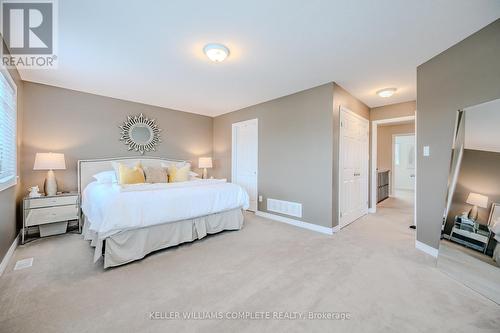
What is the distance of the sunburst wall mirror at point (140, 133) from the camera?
160 inches

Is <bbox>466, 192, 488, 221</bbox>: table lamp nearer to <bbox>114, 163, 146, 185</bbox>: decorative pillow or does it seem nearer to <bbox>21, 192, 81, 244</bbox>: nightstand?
<bbox>114, 163, 146, 185</bbox>: decorative pillow

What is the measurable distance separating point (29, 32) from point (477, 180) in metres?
4.51

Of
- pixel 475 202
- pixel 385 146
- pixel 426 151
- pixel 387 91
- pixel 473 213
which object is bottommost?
pixel 473 213

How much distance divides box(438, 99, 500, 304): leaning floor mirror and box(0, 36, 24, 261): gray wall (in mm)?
4420

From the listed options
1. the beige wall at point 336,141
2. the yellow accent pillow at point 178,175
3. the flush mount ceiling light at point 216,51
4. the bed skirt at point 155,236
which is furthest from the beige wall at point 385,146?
the flush mount ceiling light at point 216,51

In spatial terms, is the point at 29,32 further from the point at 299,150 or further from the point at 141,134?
the point at 299,150

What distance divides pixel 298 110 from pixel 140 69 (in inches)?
97.3

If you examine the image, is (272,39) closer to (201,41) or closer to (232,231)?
(201,41)

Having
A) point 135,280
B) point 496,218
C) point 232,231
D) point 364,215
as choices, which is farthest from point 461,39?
point 135,280

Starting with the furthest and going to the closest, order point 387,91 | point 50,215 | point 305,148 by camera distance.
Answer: point 305,148, point 387,91, point 50,215

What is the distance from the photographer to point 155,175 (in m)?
3.55

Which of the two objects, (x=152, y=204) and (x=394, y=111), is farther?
(x=394, y=111)

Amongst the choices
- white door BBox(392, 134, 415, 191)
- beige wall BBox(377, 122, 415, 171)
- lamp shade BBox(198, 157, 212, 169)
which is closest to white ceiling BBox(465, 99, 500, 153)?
lamp shade BBox(198, 157, 212, 169)

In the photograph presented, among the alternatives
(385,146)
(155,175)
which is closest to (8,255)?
(155,175)
